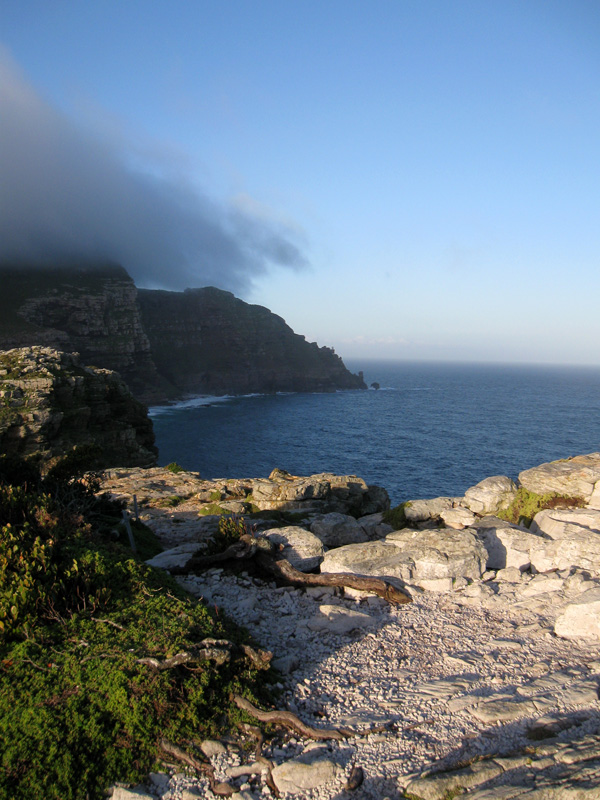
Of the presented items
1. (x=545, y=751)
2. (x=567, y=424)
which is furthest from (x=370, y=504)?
(x=567, y=424)

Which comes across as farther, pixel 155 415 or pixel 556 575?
pixel 155 415

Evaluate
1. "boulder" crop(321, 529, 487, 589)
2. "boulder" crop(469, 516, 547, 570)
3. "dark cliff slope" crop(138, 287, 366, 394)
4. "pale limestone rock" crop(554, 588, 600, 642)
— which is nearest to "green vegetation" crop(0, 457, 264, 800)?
"boulder" crop(321, 529, 487, 589)

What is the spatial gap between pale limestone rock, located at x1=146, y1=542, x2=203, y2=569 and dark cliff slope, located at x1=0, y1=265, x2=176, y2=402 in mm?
103601

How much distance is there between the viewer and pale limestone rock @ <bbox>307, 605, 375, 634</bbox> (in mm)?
11055

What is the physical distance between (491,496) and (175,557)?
1354 centimetres

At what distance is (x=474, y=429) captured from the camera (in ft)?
332

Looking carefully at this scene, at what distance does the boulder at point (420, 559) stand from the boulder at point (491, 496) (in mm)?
5911

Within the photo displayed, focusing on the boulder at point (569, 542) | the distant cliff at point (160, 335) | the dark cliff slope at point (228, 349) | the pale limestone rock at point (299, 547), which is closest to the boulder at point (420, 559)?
the pale limestone rock at point (299, 547)

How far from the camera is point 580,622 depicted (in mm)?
10430

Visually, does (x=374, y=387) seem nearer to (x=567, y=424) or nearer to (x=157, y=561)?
(x=567, y=424)

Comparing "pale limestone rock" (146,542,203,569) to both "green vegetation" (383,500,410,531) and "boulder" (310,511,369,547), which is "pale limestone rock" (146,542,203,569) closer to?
"boulder" (310,511,369,547)

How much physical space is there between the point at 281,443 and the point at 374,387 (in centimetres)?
11564

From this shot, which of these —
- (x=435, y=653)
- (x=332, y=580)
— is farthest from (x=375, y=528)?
(x=435, y=653)

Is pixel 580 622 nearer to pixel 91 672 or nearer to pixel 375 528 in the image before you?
pixel 375 528
